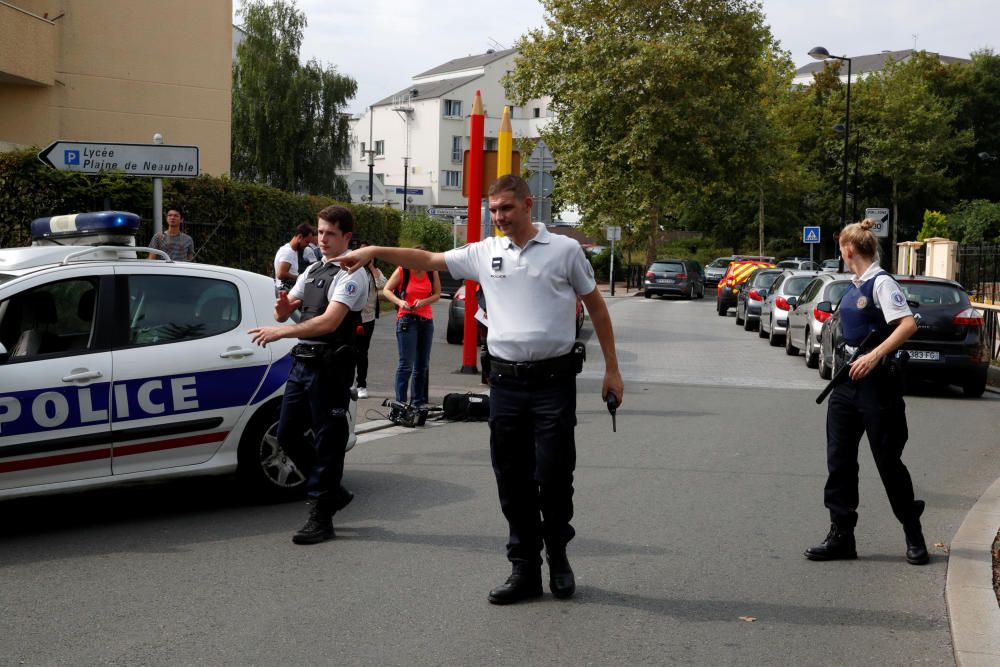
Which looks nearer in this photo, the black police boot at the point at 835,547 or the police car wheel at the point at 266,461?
the black police boot at the point at 835,547

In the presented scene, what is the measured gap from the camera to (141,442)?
673cm

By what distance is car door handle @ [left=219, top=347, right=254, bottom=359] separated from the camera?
7082mm

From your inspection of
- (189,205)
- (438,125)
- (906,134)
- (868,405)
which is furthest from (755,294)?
(438,125)

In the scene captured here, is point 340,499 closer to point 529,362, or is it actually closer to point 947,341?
point 529,362

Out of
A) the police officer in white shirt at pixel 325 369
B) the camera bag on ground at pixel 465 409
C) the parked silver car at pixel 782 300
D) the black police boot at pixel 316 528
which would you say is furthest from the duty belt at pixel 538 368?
the parked silver car at pixel 782 300

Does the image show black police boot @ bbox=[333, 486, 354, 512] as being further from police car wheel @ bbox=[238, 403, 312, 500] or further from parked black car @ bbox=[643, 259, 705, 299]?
parked black car @ bbox=[643, 259, 705, 299]

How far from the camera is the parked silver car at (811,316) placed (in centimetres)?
1788

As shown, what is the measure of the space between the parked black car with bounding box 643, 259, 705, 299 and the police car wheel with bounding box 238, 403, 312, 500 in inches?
1525

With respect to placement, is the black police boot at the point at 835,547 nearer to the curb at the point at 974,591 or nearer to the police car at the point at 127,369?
the curb at the point at 974,591

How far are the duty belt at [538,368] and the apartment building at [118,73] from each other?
1950cm

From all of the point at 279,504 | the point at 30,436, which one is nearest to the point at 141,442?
the point at 30,436

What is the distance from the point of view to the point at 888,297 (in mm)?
6137

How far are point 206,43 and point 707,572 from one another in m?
23.9

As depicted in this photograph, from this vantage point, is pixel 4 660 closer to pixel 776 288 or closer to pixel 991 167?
pixel 776 288
